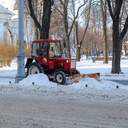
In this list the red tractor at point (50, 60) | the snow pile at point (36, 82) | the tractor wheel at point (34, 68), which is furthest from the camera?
the tractor wheel at point (34, 68)

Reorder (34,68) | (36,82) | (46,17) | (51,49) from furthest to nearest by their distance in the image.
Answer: (46,17) → (34,68) → (51,49) → (36,82)

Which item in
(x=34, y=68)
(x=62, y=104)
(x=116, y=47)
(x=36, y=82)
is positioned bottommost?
(x=62, y=104)

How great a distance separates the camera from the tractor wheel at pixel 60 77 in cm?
2363

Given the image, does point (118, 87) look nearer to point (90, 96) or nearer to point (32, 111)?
point (90, 96)

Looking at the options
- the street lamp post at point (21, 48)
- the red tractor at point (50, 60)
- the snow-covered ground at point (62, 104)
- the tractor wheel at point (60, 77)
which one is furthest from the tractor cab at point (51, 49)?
the snow-covered ground at point (62, 104)

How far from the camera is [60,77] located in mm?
23953

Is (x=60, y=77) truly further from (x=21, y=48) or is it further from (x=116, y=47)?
(x=116, y=47)

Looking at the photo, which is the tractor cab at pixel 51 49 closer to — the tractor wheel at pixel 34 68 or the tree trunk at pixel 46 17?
the tractor wheel at pixel 34 68

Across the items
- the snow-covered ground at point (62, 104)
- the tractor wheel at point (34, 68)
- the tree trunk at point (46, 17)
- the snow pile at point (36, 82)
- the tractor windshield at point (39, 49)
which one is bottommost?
the snow-covered ground at point (62, 104)

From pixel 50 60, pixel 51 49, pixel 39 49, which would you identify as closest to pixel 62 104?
pixel 50 60

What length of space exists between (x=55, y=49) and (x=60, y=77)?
230 cm

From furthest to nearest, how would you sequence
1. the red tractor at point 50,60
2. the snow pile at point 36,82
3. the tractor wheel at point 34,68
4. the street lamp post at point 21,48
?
the tractor wheel at point 34,68, the red tractor at point 50,60, the street lamp post at point 21,48, the snow pile at point 36,82

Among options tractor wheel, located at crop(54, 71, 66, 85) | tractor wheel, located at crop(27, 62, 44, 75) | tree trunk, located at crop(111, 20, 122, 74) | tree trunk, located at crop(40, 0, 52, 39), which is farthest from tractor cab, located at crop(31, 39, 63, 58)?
tree trunk, located at crop(111, 20, 122, 74)

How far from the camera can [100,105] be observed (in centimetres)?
1487
